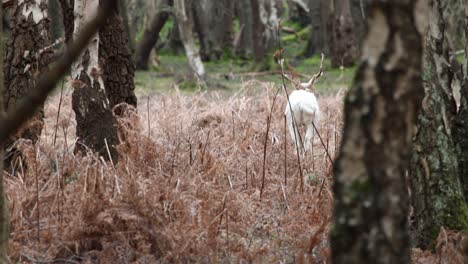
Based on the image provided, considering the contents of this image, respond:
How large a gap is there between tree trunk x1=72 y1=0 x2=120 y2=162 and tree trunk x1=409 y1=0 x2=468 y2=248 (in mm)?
2582

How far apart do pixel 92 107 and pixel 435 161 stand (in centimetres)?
287

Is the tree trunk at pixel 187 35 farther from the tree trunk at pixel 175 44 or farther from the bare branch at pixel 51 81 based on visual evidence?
the tree trunk at pixel 175 44

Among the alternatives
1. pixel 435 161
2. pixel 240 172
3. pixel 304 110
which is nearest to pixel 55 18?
pixel 304 110

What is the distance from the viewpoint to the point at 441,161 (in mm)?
4586

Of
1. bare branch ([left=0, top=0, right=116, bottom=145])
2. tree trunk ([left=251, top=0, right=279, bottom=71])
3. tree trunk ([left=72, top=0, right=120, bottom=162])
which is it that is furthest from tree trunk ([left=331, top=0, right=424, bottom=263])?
tree trunk ([left=251, top=0, right=279, bottom=71])

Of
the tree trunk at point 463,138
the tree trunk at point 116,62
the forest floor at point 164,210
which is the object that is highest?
the tree trunk at point 116,62

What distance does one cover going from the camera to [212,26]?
107ft

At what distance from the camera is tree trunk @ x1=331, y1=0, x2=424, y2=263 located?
2.61m

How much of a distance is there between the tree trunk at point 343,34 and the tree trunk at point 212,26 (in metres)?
5.94

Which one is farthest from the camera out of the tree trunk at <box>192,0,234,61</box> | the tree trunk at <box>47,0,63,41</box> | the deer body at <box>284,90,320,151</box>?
the tree trunk at <box>192,0,234,61</box>

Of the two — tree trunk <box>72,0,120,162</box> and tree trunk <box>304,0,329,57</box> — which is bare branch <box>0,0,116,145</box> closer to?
tree trunk <box>72,0,120,162</box>

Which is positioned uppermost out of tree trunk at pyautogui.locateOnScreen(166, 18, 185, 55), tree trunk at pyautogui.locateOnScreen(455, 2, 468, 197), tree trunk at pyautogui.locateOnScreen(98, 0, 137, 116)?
tree trunk at pyautogui.locateOnScreen(98, 0, 137, 116)

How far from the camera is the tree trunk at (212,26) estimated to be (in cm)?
3072

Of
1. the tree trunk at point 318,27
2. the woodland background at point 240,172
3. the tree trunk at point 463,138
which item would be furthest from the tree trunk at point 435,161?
the tree trunk at point 318,27
